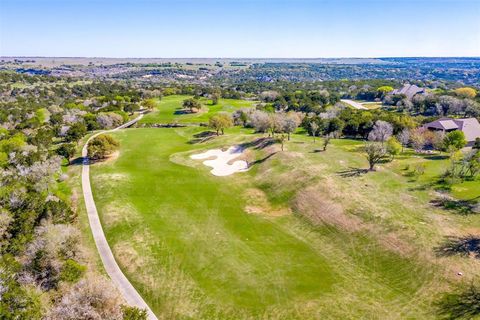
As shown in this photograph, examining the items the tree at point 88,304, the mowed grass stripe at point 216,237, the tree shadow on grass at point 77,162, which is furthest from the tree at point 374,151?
the tree shadow on grass at point 77,162

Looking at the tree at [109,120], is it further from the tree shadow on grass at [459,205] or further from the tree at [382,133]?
the tree shadow on grass at [459,205]

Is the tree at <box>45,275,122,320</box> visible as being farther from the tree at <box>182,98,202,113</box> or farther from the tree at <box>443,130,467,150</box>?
the tree at <box>182,98,202,113</box>

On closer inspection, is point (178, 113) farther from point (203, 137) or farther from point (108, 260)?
point (108, 260)

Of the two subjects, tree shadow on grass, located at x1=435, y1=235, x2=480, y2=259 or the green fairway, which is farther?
the green fairway

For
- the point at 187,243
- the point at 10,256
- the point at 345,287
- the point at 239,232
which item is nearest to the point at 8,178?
the point at 10,256

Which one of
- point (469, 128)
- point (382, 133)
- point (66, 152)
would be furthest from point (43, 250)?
point (469, 128)

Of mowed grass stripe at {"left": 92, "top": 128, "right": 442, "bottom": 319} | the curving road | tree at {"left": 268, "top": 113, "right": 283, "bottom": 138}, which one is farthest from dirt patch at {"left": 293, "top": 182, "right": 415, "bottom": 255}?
tree at {"left": 268, "top": 113, "right": 283, "bottom": 138}
